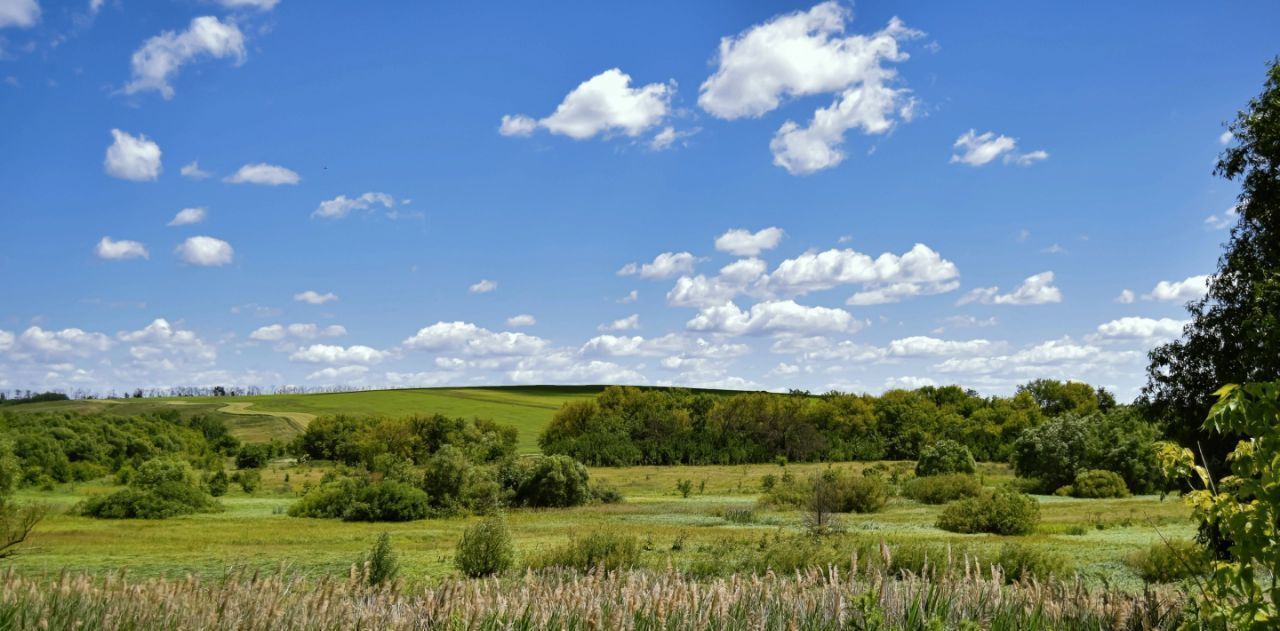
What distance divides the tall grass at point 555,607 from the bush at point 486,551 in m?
12.1

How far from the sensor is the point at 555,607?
6.57 metres

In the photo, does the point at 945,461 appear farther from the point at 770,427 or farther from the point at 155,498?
the point at 155,498

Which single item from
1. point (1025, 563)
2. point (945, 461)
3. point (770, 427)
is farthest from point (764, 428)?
point (1025, 563)

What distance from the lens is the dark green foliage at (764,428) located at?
88.4 metres

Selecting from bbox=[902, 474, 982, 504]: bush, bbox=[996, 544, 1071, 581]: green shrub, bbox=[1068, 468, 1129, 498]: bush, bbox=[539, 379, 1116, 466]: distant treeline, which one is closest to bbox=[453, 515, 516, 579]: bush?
bbox=[996, 544, 1071, 581]: green shrub

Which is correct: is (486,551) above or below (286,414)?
below

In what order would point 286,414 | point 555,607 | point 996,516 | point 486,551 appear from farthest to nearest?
point 286,414 → point 996,516 → point 486,551 → point 555,607

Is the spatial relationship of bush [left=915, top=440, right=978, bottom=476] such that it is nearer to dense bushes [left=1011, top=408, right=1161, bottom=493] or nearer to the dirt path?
dense bushes [left=1011, top=408, right=1161, bottom=493]

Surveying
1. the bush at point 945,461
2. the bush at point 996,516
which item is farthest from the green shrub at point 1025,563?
the bush at point 945,461

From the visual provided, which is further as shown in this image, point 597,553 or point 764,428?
point 764,428

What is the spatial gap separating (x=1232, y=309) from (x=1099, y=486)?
115ft

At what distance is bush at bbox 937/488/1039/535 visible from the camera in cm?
3316

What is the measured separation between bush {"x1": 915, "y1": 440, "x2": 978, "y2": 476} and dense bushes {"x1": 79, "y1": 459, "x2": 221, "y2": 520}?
47043 mm

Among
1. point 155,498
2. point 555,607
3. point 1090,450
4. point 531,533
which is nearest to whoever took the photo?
point 555,607
